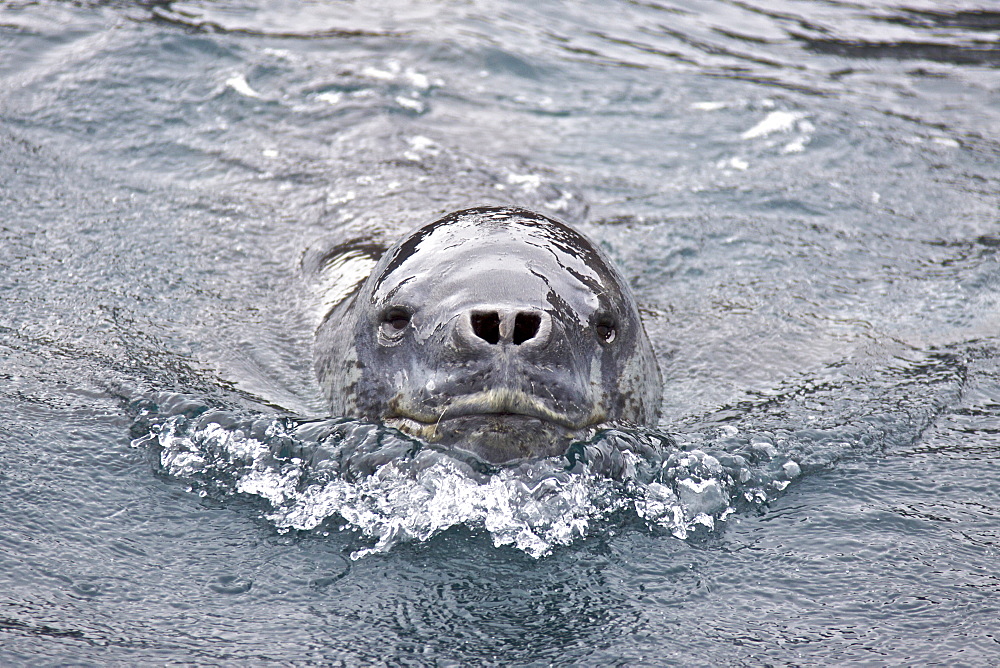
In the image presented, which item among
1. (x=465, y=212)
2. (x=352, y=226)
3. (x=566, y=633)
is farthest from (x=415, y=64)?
(x=566, y=633)

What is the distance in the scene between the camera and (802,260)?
7973 mm

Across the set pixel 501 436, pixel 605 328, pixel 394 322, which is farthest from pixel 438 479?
pixel 605 328

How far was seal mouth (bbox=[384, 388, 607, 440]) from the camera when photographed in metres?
4.38

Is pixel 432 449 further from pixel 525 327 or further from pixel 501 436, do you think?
pixel 525 327

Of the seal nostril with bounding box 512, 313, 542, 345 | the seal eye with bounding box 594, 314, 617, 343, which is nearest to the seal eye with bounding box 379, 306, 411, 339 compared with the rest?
the seal nostril with bounding box 512, 313, 542, 345

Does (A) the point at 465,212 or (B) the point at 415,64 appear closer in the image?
(A) the point at 465,212

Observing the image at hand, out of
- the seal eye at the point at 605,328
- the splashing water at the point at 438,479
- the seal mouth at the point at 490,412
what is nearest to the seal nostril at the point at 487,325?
the seal mouth at the point at 490,412

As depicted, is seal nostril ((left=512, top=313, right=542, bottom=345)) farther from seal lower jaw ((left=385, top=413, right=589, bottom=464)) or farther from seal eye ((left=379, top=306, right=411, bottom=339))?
seal eye ((left=379, top=306, right=411, bottom=339))

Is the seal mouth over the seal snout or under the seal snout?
under

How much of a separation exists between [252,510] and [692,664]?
1993mm

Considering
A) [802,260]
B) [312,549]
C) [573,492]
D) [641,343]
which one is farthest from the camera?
[802,260]

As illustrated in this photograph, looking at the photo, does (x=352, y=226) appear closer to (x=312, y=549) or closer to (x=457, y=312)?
(x=457, y=312)

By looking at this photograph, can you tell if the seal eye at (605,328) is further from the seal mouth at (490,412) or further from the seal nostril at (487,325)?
the seal nostril at (487,325)

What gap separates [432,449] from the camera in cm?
461
